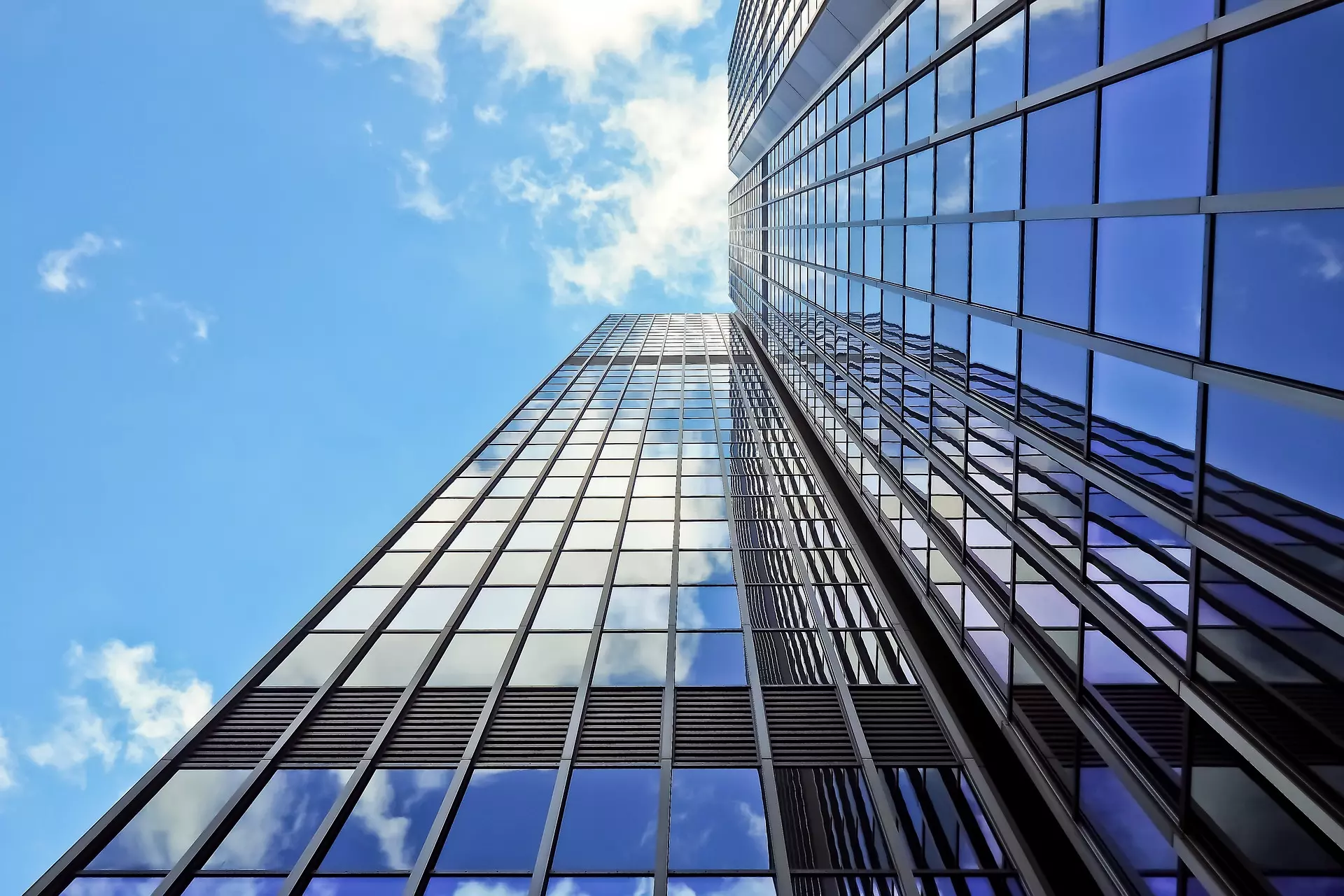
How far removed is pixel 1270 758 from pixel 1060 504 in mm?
4821

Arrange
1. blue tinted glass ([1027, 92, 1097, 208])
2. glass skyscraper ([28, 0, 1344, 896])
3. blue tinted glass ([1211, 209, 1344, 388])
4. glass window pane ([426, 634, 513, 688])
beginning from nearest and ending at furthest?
1. blue tinted glass ([1211, 209, 1344, 388])
2. glass skyscraper ([28, 0, 1344, 896])
3. blue tinted glass ([1027, 92, 1097, 208])
4. glass window pane ([426, 634, 513, 688])

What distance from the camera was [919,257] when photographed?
18.5 meters

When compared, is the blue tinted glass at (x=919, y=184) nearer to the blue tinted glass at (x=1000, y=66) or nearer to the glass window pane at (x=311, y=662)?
the blue tinted glass at (x=1000, y=66)

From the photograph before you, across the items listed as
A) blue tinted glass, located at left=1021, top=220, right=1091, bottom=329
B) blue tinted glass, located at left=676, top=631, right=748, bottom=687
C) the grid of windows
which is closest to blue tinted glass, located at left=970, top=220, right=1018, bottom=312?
blue tinted glass, located at left=1021, top=220, right=1091, bottom=329

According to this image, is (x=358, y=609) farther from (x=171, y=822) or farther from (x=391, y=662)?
(x=171, y=822)

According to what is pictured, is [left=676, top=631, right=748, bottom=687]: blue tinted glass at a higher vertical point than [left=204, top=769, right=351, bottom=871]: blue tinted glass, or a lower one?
higher

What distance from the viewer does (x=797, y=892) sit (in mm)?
11625

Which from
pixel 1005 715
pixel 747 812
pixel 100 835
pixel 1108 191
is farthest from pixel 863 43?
pixel 100 835

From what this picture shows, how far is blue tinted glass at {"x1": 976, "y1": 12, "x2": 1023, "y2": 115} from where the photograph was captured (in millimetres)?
12883

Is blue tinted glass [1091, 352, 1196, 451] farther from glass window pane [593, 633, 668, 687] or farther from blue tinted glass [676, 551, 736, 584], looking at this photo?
blue tinted glass [676, 551, 736, 584]

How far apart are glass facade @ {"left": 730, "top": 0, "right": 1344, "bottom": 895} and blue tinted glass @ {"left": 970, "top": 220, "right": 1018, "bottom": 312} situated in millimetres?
71

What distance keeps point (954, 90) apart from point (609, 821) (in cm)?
1493

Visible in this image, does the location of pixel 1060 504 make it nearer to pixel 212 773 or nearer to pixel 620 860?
pixel 620 860

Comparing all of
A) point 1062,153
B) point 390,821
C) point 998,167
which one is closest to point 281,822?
point 390,821
